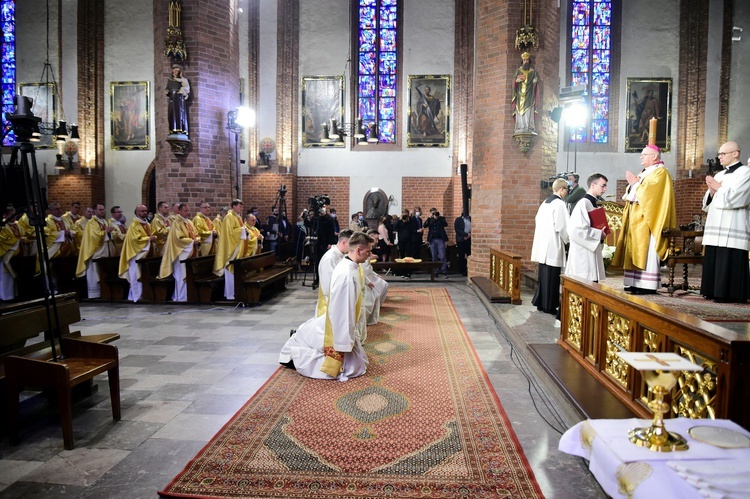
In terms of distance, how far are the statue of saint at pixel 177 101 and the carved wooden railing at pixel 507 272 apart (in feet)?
21.7

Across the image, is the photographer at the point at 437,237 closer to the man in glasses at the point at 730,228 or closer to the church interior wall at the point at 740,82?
the man in glasses at the point at 730,228

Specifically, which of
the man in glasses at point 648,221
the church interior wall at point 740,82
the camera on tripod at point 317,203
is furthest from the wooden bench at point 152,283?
the church interior wall at point 740,82

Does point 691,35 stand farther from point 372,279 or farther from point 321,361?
point 321,361

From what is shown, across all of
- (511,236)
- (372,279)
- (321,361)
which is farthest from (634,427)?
(511,236)

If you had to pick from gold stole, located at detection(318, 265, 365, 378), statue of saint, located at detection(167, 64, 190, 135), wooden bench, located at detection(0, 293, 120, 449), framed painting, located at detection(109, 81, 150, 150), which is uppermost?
framed painting, located at detection(109, 81, 150, 150)

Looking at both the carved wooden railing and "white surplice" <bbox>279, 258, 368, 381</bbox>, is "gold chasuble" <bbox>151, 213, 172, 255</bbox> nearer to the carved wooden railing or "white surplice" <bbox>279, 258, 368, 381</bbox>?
"white surplice" <bbox>279, 258, 368, 381</bbox>

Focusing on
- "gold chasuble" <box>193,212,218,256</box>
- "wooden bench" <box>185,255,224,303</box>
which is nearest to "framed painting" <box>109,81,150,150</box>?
A: "gold chasuble" <box>193,212,218,256</box>

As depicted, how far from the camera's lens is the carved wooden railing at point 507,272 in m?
7.35

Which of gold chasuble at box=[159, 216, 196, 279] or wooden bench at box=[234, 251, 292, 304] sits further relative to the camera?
gold chasuble at box=[159, 216, 196, 279]

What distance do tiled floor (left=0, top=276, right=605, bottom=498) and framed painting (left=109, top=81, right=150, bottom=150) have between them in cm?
1064

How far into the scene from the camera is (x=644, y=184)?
5121mm

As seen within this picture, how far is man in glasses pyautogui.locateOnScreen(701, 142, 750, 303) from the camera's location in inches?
204

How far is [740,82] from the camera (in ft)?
46.7

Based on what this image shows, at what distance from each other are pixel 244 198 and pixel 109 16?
7.78 metres
